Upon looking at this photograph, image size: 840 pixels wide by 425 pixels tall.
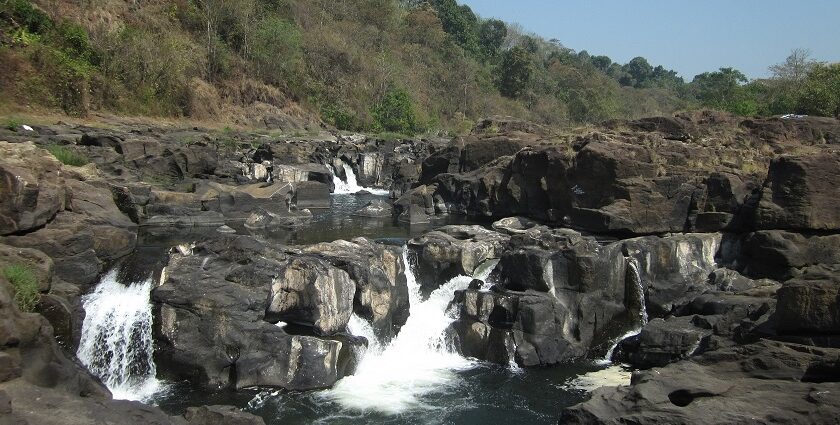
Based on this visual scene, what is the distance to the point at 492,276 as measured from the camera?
1600cm

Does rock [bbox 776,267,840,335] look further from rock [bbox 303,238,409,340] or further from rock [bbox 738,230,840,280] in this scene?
rock [bbox 303,238,409,340]

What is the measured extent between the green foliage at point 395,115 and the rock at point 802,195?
37305 millimetres

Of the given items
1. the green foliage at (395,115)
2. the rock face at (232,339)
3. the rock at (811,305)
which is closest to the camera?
Answer: the rock at (811,305)

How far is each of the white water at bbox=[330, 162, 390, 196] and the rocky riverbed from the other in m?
8.71

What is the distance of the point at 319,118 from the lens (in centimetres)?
5016

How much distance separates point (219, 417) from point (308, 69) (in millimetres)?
46492

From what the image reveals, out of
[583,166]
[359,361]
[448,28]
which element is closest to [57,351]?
[359,361]

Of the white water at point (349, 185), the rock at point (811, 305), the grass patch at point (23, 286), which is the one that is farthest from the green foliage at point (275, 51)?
the rock at point (811, 305)

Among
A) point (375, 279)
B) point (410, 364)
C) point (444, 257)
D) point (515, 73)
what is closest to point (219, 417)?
point (410, 364)

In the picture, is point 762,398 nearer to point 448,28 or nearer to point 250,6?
point 250,6

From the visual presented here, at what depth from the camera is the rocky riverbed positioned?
29.5 ft

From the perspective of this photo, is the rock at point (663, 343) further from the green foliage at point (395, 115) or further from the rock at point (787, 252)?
the green foliage at point (395, 115)

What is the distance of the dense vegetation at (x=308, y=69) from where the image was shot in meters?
32.5

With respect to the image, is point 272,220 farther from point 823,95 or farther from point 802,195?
point 823,95
